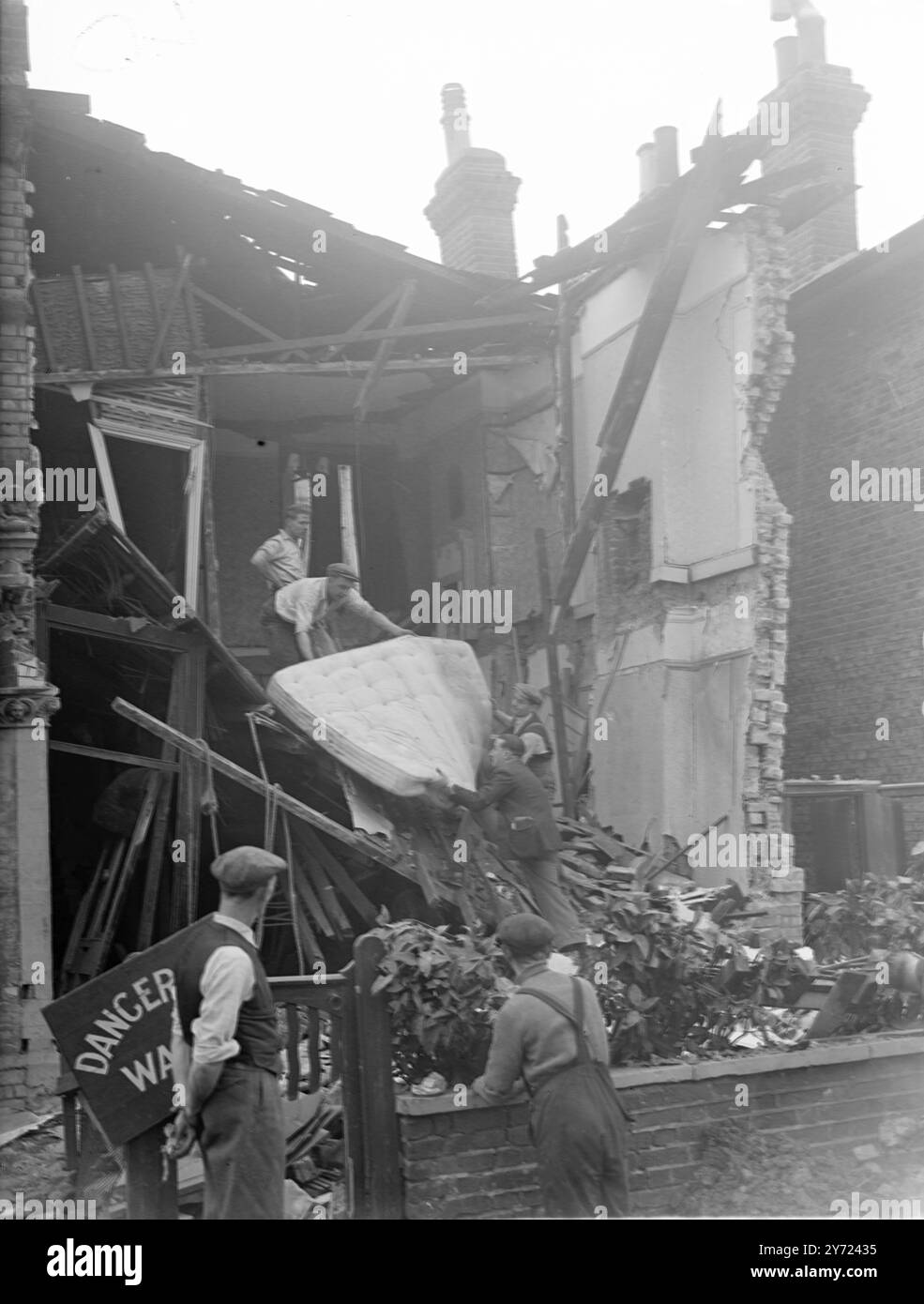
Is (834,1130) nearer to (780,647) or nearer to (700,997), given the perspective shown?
(700,997)

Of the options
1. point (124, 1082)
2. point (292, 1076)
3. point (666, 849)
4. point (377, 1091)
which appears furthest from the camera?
point (666, 849)

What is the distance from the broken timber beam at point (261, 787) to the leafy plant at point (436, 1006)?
243 cm

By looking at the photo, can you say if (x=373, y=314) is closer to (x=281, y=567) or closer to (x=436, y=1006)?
(x=281, y=567)

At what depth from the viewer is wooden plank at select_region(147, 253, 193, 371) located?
32.5 feet

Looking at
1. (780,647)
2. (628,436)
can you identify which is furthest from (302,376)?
(780,647)

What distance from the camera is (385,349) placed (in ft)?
35.1

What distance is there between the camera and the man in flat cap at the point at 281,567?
905 centimetres

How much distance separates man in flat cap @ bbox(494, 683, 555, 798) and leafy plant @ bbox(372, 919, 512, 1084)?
9.34 feet

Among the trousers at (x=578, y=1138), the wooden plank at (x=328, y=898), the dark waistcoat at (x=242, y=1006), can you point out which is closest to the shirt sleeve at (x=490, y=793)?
the wooden plank at (x=328, y=898)

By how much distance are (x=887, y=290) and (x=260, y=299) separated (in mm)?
5566

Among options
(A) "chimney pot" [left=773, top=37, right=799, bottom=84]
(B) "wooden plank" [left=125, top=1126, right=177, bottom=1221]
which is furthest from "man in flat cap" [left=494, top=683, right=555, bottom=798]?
(A) "chimney pot" [left=773, top=37, right=799, bottom=84]

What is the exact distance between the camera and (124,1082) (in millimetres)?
4629

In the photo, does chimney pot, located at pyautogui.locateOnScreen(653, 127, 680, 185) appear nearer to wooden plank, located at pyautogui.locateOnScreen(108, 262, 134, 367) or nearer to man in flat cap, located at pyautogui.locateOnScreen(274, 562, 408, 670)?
man in flat cap, located at pyautogui.locateOnScreen(274, 562, 408, 670)

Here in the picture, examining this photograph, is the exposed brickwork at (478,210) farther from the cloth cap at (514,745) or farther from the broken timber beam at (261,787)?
the broken timber beam at (261,787)
